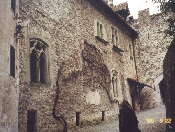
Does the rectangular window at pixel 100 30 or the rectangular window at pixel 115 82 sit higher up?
the rectangular window at pixel 100 30

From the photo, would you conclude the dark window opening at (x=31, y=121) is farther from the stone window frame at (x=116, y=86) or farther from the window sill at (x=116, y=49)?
the window sill at (x=116, y=49)

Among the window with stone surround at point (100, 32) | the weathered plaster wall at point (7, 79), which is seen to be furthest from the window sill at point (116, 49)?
the weathered plaster wall at point (7, 79)

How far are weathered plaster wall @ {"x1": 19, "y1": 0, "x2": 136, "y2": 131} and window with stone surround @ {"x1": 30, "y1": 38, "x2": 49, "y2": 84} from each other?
200 mm

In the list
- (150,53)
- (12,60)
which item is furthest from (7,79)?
(150,53)

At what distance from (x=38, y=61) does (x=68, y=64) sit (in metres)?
1.78

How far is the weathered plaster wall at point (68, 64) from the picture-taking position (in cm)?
684

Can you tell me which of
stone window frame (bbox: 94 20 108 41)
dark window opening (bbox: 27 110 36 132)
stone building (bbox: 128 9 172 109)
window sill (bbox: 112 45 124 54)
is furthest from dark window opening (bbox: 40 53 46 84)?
stone building (bbox: 128 9 172 109)

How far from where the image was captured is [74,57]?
941 cm

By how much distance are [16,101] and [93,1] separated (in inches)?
307

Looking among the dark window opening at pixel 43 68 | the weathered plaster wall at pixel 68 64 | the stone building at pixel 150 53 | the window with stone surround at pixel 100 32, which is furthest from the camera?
the stone building at pixel 150 53

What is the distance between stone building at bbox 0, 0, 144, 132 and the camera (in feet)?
18.8

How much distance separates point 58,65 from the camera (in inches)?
326

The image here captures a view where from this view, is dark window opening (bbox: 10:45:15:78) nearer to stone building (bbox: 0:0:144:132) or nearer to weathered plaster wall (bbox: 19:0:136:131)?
stone building (bbox: 0:0:144:132)

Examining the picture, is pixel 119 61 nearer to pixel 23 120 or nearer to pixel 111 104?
pixel 111 104
